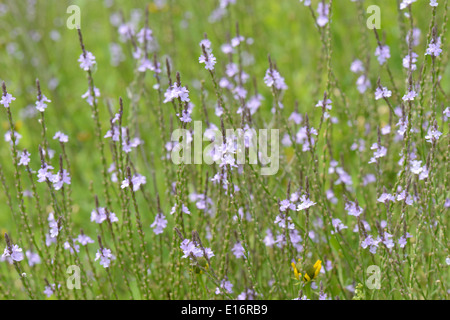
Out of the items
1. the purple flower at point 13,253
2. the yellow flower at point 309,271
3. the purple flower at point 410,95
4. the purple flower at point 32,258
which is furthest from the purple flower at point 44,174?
the purple flower at point 410,95

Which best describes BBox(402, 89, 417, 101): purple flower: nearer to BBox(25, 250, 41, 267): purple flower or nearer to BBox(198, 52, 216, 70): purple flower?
BBox(198, 52, 216, 70): purple flower

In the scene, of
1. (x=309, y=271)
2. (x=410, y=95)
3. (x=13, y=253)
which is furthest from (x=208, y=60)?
(x=13, y=253)

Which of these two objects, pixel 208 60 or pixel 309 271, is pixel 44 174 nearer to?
pixel 208 60

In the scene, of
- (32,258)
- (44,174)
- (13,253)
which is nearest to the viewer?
(13,253)

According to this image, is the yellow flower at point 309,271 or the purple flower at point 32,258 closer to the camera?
the yellow flower at point 309,271

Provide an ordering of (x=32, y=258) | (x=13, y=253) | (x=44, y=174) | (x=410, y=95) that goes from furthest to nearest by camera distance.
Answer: (x=32, y=258) < (x=44, y=174) < (x=13, y=253) < (x=410, y=95)

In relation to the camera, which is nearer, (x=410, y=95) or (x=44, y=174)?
(x=410, y=95)

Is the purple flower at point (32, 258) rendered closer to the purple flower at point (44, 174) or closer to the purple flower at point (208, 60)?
the purple flower at point (44, 174)

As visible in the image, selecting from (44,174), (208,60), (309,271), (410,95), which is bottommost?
(309,271)

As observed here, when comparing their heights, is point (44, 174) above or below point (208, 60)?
below

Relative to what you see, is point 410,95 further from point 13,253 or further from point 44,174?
point 13,253

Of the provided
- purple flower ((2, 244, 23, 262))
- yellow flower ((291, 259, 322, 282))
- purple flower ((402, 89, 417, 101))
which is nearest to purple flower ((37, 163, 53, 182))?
purple flower ((2, 244, 23, 262))

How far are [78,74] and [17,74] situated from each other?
1.77 ft
